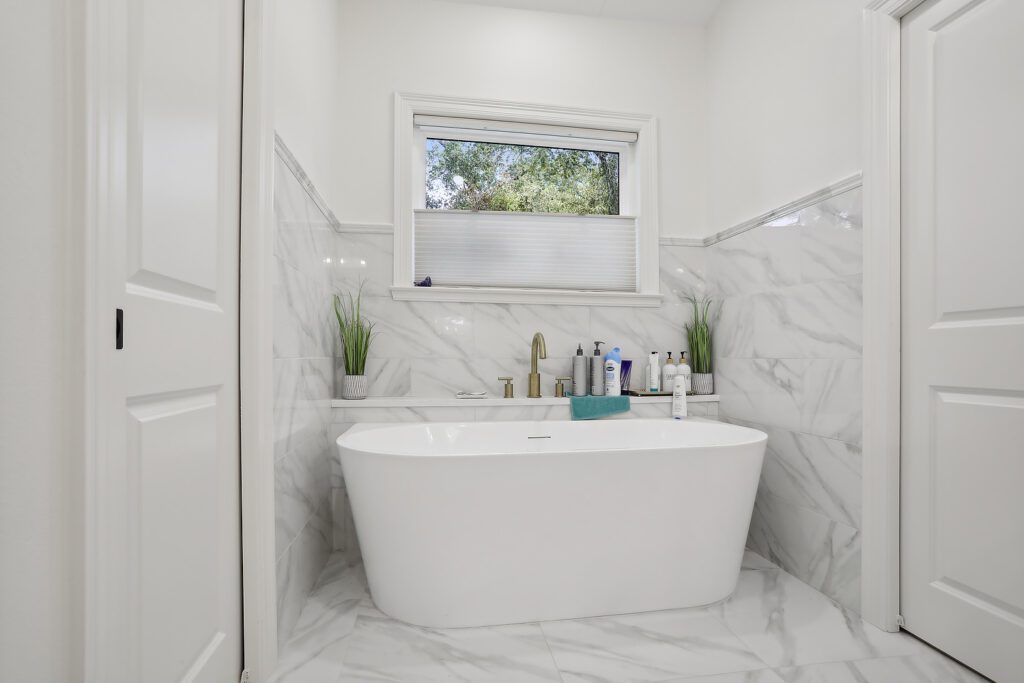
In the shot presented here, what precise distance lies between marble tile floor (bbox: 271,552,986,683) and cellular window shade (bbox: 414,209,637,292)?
4.91 ft

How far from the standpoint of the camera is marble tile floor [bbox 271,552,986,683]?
4.45 ft

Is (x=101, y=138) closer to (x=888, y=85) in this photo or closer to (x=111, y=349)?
(x=111, y=349)

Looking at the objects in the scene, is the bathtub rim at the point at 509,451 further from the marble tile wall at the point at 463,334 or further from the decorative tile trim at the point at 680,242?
the decorative tile trim at the point at 680,242

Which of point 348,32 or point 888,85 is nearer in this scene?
point 888,85

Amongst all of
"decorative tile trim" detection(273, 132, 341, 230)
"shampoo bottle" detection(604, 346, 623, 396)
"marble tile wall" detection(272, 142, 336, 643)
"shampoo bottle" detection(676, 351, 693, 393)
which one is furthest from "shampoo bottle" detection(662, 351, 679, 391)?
"decorative tile trim" detection(273, 132, 341, 230)

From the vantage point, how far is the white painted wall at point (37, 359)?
0.60 metres

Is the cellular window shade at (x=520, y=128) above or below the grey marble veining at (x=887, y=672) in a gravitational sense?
above

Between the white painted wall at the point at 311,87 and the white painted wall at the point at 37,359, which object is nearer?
the white painted wall at the point at 37,359

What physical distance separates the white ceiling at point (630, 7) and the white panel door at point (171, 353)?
1679 millimetres

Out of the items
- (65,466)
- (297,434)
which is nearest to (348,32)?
(297,434)

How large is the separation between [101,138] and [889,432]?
2.04m

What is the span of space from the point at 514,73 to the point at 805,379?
1929 mm

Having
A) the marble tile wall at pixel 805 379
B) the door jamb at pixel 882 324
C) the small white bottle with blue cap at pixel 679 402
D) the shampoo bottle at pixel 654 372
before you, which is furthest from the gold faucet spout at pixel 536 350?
the door jamb at pixel 882 324

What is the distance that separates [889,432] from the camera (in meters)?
1.58
